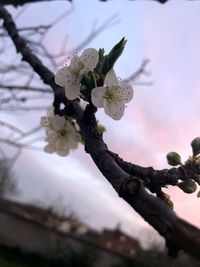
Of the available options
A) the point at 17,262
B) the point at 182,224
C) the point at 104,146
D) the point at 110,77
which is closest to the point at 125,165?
the point at 104,146

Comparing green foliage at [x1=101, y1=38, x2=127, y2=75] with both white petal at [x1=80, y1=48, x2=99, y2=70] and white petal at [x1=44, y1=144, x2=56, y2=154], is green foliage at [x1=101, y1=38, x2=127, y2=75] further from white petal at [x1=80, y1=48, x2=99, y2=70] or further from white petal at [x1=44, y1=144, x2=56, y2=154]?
white petal at [x1=44, y1=144, x2=56, y2=154]

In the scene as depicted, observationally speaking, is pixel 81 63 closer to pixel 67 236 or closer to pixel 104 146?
pixel 104 146

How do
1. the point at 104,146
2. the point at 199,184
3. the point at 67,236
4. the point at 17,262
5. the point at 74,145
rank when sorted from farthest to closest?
the point at 67,236, the point at 17,262, the point at 74,145, the point at 199,184, the point at 104,146

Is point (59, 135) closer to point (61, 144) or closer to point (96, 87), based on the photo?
point (61, 144)

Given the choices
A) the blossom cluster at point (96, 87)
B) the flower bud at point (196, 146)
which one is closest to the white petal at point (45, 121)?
the blossom cluster at point (96, 87)

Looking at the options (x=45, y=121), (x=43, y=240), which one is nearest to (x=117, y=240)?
(x=43, y=240)

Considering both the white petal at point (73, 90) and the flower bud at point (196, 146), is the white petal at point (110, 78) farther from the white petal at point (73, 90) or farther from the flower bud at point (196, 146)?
the flower bud at point (196, 146)

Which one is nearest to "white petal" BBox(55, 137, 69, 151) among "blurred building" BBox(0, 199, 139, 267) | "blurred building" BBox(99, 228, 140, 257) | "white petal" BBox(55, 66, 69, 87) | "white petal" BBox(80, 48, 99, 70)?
"white petal" BBox(55, 66, 69, 87)
